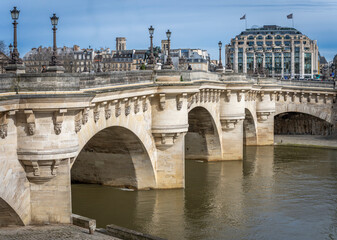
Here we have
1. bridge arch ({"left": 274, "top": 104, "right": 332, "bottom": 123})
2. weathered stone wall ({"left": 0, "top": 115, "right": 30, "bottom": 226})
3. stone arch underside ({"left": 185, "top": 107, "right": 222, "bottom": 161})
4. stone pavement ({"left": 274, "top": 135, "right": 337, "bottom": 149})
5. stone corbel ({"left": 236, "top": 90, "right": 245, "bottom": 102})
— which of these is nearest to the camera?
weathered stone wall ({"left": 0, "top": 115, "right": 30, "bottom": 226})

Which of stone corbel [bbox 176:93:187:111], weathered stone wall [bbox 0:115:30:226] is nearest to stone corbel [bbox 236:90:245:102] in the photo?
stone corbel [bbox 176:93:187:111]

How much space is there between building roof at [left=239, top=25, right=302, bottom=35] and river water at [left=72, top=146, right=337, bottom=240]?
139 meters

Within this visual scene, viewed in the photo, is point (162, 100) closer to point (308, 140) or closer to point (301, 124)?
point (308, 140)

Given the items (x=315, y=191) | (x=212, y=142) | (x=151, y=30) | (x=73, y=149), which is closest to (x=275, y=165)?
(x=212, y=142)

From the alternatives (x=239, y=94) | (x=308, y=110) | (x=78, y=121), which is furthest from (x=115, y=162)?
(x=308, y=110)

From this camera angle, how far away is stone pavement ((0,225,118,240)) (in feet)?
64.4

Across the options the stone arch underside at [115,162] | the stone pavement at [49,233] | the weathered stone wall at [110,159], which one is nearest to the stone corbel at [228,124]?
the stone arch underside at [115,162]

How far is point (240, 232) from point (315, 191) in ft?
34.8

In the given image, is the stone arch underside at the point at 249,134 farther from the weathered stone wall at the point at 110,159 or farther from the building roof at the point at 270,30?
the building roof at the point at 270,30

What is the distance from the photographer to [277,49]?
169500 mm

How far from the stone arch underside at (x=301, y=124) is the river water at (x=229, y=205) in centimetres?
1939

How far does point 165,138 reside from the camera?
106 feet

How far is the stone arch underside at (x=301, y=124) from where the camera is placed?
61.4 m

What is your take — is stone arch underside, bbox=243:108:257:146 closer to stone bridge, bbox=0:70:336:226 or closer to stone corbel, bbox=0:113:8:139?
stone bridge, bbox=0:70:336:226
